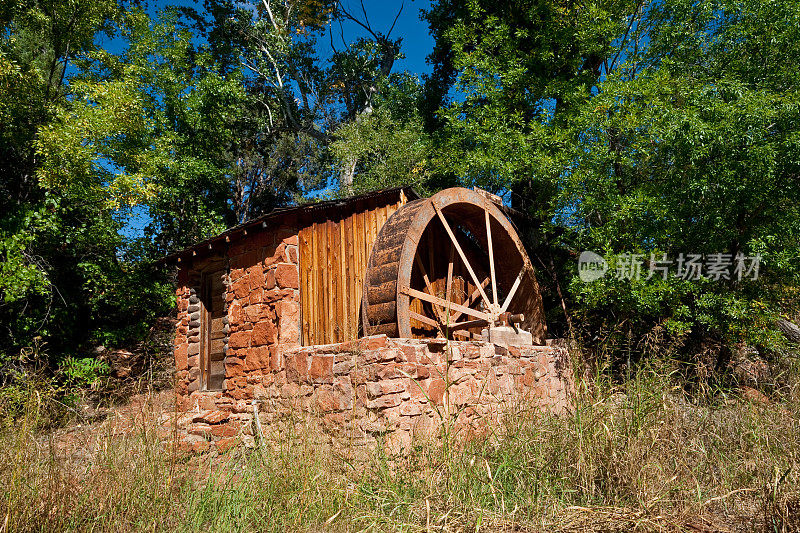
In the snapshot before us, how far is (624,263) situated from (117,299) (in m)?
9.77

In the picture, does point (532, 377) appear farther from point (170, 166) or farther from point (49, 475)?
point (170, 166)

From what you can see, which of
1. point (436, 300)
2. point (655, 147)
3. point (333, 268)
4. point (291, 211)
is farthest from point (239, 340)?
point (655, 147)

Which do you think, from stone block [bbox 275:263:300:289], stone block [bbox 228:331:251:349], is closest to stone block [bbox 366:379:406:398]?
stone block [bbox 275:263:300:289]

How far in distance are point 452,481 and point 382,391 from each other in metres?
1.91

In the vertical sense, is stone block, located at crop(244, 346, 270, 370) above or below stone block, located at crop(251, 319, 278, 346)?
below

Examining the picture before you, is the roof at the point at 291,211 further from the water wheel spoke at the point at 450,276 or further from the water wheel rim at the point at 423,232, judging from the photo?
the water wheel spoke at the point at 450,276

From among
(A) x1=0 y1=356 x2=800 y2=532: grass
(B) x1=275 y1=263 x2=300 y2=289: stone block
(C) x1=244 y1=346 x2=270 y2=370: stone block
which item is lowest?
(A) x1=0 y1=356 x2=800 y2=532: grass

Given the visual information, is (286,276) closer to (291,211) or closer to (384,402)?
(291,211)

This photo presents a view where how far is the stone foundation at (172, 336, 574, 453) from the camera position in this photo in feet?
13.4

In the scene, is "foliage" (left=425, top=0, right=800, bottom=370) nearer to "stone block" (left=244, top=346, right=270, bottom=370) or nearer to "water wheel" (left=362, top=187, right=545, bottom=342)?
"water wheel" (left=362, top=187, right=545, bottom=342)

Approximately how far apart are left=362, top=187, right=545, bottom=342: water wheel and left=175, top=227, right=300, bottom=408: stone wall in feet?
3.17

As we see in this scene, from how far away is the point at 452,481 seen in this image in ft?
8.64

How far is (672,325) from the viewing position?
696cm

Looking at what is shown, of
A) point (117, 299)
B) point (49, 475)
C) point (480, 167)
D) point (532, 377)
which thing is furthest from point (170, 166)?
point (49, 475)
